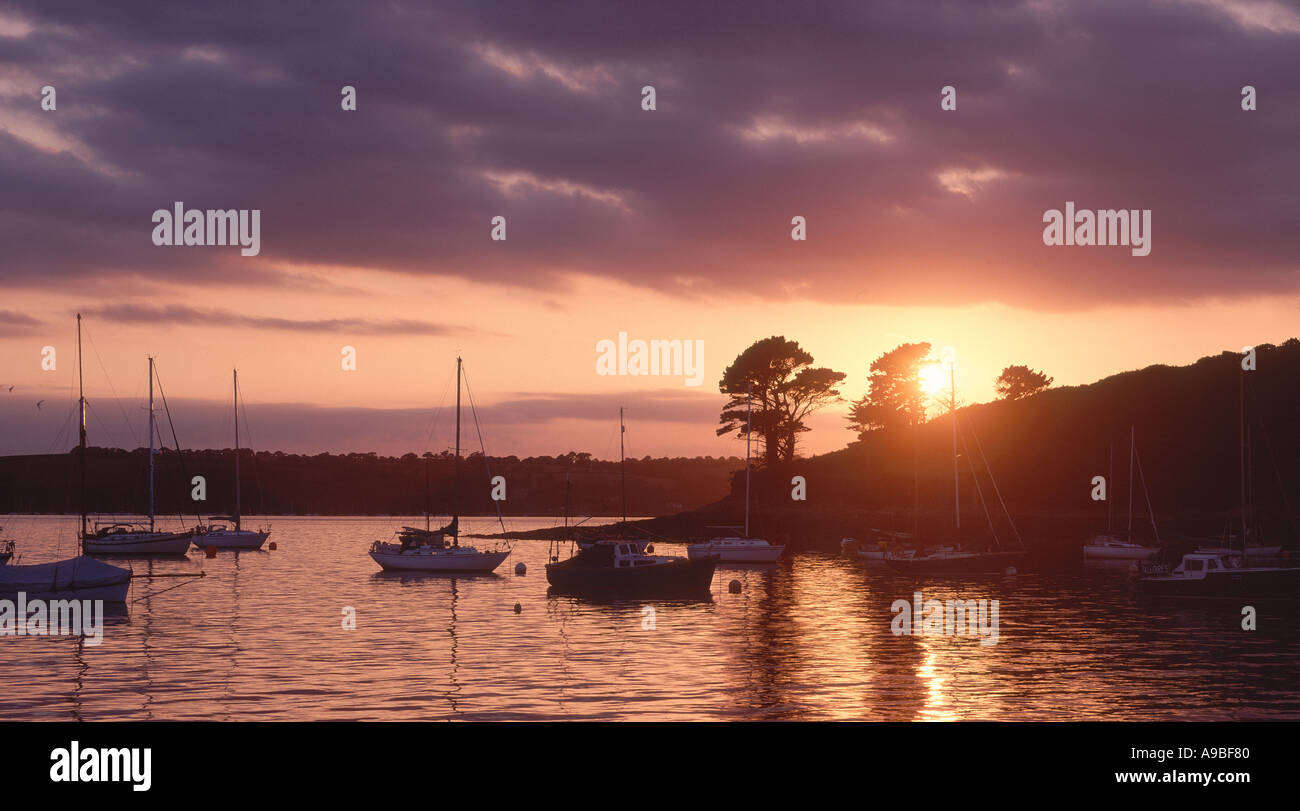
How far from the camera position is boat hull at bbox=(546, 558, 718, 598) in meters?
65.5

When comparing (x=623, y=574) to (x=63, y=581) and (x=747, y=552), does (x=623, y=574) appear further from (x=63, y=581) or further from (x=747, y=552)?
(x=747, y=552)

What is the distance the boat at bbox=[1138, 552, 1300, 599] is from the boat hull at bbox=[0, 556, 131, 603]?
5720 centimetres

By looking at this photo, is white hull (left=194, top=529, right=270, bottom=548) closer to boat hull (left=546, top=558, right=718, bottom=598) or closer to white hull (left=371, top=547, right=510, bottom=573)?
white hull (left=371, top=547, right=510, bottom=573)

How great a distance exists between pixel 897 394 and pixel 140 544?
313ft

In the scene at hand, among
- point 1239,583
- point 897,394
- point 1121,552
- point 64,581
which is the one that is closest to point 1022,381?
point 897,394

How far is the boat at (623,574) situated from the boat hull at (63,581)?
77.1 feet

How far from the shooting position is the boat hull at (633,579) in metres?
65.5

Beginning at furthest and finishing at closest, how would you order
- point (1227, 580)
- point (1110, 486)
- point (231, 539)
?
1. point (231, 539)
2. point (1110, 486)
3. point (1227, 580)

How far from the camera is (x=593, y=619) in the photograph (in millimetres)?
55438

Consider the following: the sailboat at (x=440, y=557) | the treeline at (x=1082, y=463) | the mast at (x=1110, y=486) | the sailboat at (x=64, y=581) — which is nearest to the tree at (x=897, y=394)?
the treeline at (x=1082, y=463)

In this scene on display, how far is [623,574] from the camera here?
65.5 metres

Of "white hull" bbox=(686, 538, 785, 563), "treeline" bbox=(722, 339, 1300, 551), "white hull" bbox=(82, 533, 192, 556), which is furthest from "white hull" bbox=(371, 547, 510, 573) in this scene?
"treeline" bbox=(722, 339, 1300, 551)

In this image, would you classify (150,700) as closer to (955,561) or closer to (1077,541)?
(955,561)
